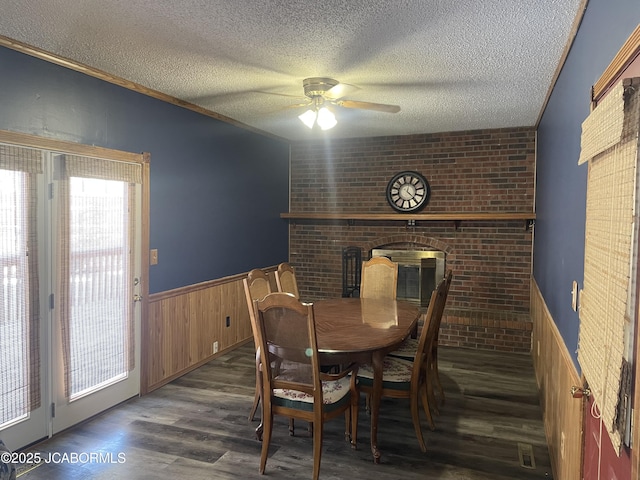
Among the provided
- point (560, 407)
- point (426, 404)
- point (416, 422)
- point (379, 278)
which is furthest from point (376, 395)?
point (379, 278)

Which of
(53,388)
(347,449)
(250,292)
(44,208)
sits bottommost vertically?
(347,449)

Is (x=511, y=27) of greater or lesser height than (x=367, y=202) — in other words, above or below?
above

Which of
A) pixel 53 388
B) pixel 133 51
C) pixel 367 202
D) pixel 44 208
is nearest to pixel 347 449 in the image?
pixel 53 388

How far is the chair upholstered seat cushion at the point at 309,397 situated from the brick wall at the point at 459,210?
2.87m

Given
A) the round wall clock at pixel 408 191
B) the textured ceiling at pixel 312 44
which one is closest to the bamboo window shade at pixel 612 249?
the textured ceiling at pixel 312 44

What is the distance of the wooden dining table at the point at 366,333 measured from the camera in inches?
104

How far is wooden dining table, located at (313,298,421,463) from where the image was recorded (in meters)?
2.65

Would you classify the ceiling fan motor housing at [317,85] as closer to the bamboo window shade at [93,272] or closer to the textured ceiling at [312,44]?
the textured ceiling at [312,44]

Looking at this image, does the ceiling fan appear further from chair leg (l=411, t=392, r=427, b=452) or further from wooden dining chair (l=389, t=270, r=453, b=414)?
chair leg (l=411, t=392, r=427, b=452)

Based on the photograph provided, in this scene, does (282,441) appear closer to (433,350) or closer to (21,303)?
(433,350)

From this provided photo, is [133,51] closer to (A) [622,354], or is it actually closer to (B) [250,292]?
(B) [250,292]

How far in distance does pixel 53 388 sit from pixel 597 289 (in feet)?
10.2

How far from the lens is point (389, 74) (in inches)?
123

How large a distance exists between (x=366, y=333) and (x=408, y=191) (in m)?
2.89
